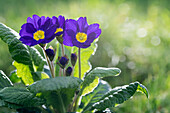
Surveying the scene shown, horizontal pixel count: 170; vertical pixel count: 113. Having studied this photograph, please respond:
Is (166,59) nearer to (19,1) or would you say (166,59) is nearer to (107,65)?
(107,65)

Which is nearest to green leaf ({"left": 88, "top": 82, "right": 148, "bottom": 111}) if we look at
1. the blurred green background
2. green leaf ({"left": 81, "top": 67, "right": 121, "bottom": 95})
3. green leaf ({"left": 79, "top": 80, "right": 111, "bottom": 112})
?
green leaf ({"left": 81, "top": 67, "right": 121, "bottom": 95})

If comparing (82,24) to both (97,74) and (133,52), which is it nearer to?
(97,74)

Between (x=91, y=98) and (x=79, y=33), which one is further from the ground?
(x=79, y=33)

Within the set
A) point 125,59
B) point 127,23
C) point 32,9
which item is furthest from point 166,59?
point 32,9

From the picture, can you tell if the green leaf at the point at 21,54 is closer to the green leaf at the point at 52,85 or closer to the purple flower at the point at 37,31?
the purple flower at the point at 37,31

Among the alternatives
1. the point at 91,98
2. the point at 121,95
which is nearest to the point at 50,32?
the point at 121,95

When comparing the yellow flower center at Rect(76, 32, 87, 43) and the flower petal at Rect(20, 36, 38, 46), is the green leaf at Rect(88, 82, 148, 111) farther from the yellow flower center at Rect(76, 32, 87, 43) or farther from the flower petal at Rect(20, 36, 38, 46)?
the flower petal at Rect(20, 36, 38, 46)

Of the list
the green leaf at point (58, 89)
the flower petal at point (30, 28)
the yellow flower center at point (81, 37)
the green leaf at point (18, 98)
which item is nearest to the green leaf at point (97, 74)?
the green leaf at point (58, 89)
